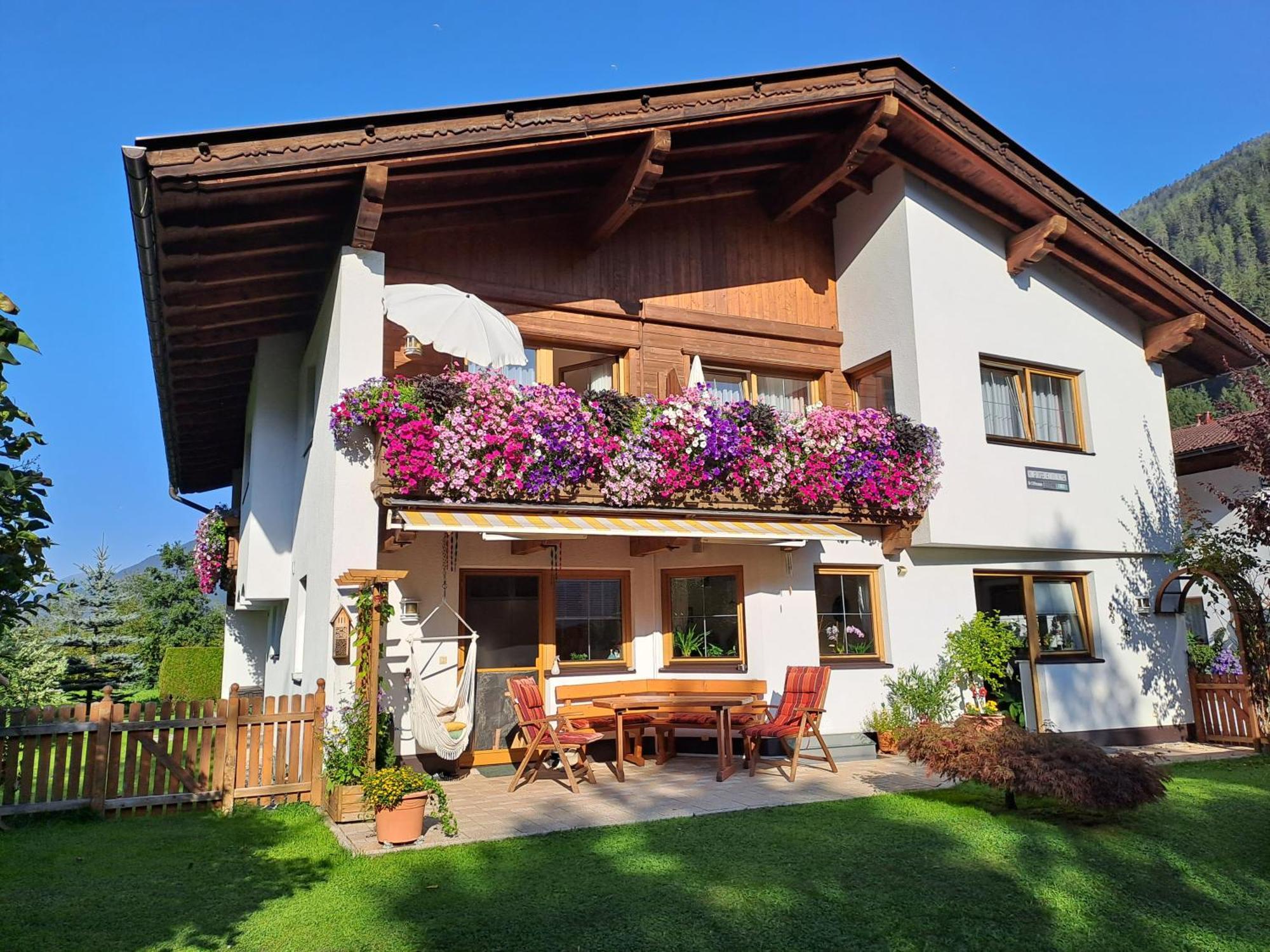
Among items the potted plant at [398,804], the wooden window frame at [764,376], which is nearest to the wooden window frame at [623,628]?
the wooden window frame at [764,376]

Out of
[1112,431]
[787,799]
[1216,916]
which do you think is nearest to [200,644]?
[787,799]

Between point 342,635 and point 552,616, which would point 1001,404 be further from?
point 342,635

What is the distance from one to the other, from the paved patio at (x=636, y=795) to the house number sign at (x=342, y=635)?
1.53 metres

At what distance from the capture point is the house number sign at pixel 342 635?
354 inches

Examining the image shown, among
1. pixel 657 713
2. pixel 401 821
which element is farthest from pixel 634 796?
pixel 401 821

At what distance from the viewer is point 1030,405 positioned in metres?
13.8

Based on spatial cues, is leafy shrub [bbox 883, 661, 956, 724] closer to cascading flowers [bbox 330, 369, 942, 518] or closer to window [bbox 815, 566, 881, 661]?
window [bbox 815, 566, 881, 661]

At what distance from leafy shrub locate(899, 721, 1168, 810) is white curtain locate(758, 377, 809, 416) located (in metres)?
6.22

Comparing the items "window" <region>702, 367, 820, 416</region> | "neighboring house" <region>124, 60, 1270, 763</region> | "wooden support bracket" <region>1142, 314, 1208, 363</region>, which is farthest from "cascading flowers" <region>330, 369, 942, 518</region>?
"wooden support bracket" <region>1142, 314, 1208, 363</region>

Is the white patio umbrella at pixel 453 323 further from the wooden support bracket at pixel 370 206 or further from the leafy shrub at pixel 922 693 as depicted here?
the leafy shrub at pixel 922 693

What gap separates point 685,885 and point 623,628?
6.14m

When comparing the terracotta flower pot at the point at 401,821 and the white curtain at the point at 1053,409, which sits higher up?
the white curtain at the point at 1053,409

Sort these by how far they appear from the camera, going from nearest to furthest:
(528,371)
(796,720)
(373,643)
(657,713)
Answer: (373,643), (796,720), (657,713), (528,371)

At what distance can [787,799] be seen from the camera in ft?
30.7
